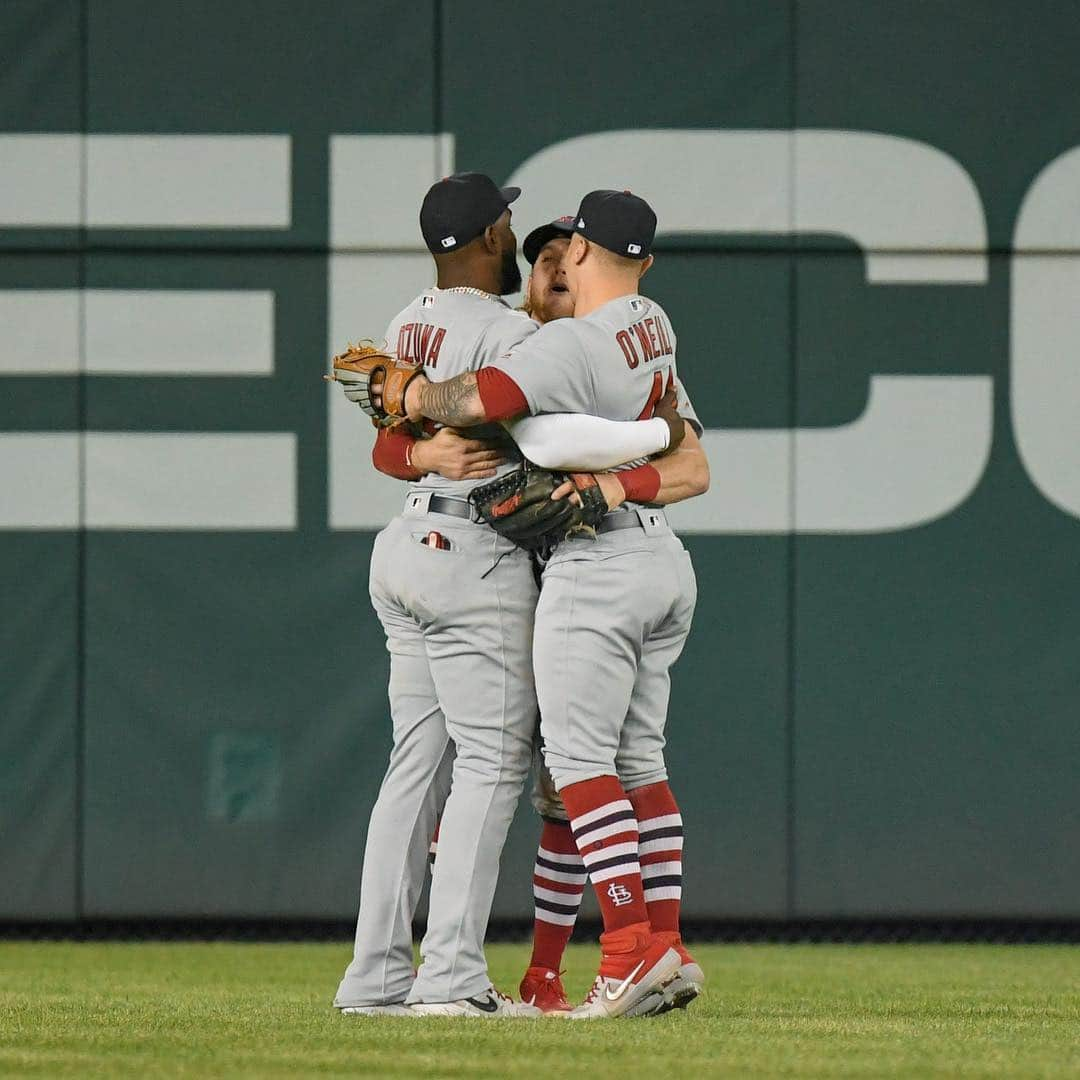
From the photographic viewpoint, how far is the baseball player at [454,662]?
3.51 m

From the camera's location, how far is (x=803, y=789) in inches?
233

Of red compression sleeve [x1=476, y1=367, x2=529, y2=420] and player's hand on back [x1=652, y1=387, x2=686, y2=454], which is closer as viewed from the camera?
red compression sleeve [x1=476, y1=367, x2=529, y2=420]

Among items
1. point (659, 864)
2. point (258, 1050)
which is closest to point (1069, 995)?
point (659, 864)

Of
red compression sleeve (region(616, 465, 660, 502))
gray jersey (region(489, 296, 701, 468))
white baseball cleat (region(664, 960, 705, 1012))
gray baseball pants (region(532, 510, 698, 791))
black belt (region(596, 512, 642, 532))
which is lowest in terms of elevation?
white baseball cleat (region(664, 960, 705, 1012))

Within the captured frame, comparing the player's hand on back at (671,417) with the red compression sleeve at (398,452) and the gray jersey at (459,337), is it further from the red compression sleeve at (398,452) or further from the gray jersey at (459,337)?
the red compression sleeve at (398,452)

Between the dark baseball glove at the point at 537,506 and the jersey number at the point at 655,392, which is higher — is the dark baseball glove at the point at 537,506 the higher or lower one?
the lower one

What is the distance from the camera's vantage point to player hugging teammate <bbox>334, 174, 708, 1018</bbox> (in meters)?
3.46

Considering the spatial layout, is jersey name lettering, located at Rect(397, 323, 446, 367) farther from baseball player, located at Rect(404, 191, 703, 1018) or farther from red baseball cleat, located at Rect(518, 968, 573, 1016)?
red baseball cleat, located at Rect(518, 968, 573, 1016)

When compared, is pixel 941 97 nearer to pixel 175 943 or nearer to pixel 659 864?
pixel 659 864

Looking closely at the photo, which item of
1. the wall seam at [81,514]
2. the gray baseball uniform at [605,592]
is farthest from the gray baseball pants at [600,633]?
the wall seam at [81,514]

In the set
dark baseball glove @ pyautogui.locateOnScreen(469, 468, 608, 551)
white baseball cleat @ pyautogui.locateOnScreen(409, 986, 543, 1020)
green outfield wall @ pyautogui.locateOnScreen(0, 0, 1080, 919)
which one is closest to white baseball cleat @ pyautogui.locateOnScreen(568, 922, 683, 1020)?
white baseball cleat @ pyautogui.locateOnScreen(409, 986, 543, 1020)

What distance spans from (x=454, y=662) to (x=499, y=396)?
521mm

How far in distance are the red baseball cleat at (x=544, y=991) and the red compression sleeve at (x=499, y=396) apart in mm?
1156

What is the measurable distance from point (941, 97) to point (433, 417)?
3.15 meters
